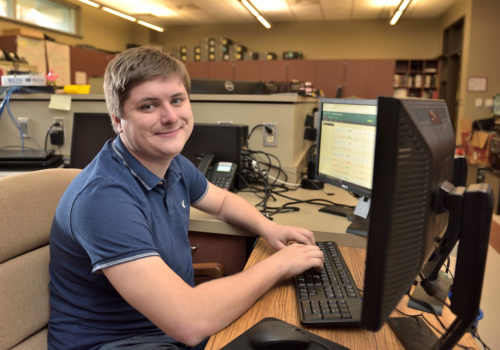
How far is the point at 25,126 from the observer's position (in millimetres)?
2240

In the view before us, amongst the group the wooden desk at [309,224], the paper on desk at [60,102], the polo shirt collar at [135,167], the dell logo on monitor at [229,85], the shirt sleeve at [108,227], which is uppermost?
the dell logo on monitor at [229,85]

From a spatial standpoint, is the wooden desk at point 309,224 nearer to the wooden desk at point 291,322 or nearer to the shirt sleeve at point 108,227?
the wooden desk at point 291,322

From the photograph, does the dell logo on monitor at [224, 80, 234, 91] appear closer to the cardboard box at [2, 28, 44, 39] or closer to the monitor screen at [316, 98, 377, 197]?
the monitor screen at [316, 98, 377, 197]

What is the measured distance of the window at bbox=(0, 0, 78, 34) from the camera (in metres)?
6.20

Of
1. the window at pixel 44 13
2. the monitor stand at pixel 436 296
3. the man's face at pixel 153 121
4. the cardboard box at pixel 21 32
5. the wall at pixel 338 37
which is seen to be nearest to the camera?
the monitor stand at pixel 436 296

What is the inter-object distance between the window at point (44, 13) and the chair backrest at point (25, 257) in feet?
21.5

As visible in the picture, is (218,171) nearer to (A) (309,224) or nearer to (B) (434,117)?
(A) (309,224)

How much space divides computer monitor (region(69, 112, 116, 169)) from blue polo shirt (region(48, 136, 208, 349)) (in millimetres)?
955

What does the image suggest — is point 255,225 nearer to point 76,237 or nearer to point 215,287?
point 215,287

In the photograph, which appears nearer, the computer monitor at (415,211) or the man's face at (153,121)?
the computer monitor at (415,211)

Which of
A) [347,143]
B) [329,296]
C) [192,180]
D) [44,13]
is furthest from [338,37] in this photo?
[329,296]

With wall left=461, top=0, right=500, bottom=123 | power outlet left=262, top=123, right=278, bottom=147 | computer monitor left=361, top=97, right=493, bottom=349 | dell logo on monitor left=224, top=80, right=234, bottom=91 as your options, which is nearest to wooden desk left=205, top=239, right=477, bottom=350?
computer monitor left=361, top=97, right=493, bottom=349

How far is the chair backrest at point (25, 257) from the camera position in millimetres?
860

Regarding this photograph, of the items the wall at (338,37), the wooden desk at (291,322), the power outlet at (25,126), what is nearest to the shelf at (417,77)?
the wall at (338,37)
